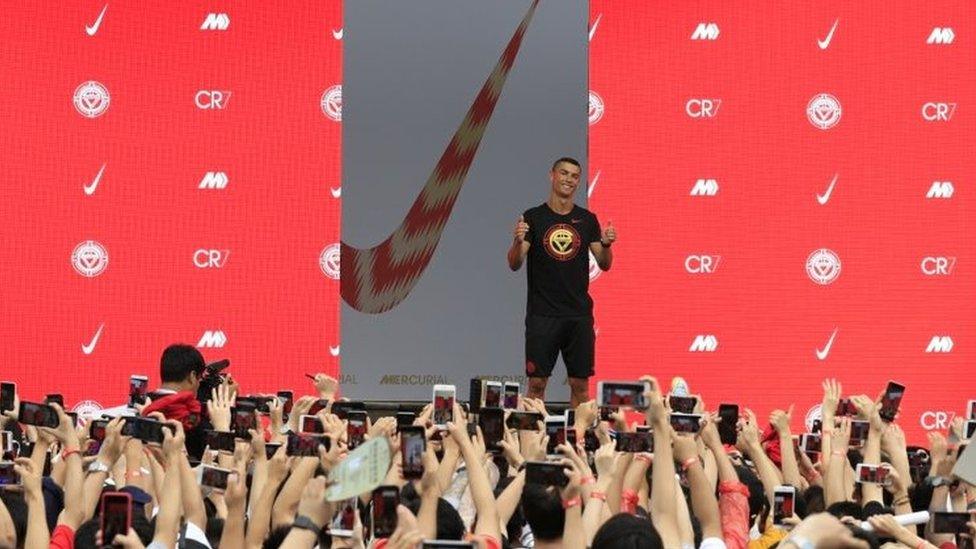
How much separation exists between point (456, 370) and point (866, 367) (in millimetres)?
2632

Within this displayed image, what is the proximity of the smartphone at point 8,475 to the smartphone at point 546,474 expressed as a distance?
1.65 m

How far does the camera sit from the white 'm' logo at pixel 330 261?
1014cm

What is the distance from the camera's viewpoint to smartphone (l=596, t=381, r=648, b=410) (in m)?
4.50

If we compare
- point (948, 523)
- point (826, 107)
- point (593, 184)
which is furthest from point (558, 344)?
point (948, 523)

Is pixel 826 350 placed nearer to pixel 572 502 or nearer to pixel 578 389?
pixel 578 389

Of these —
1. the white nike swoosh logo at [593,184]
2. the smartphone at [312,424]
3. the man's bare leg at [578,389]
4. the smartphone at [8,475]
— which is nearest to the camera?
the smartphone at [8,475]

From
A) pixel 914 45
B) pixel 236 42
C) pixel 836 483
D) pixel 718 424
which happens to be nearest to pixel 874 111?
pixel 914 45

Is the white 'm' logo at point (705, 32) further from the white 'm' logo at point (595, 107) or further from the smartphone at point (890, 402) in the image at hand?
the smartphone at point (890, 402)

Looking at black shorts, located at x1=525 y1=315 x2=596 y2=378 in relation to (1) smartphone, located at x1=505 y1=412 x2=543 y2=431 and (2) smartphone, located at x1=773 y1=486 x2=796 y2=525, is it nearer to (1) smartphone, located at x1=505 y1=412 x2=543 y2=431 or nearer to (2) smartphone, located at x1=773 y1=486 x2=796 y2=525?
(1) smartphone, located at x1=505 y1=412 x2=543 y2=431

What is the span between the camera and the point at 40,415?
483cm

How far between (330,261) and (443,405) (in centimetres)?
522

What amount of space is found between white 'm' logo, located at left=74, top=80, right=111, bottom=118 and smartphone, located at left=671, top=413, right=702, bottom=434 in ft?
20.5

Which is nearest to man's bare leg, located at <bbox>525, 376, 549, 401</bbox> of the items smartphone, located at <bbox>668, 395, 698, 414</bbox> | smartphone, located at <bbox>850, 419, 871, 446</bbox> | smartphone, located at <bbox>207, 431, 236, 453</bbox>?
smartphone, located at <bbox>850, 419, 871, 446</bbox>

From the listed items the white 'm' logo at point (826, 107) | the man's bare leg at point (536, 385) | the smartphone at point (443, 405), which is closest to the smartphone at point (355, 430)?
the smartphone at point (443, 405)
